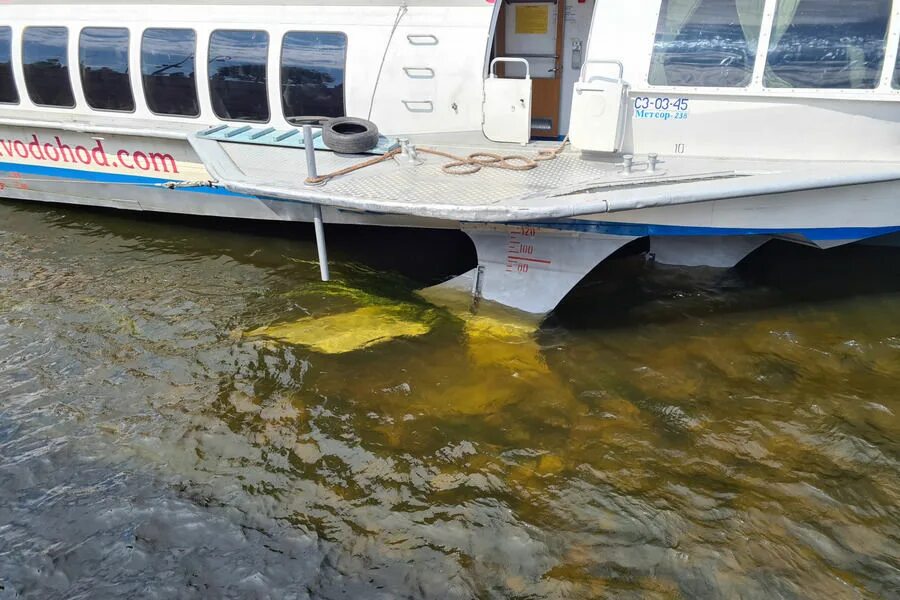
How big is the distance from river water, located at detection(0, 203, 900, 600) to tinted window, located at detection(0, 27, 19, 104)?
2268mm

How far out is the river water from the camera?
11.5ft

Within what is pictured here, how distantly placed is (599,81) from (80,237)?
5.73m

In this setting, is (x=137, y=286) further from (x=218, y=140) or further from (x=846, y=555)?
(x=846, y=555)

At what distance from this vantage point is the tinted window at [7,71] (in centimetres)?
724

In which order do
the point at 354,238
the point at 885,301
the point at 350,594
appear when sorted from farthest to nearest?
the point at 354,238 → the point at 885,301 → the point at 350,594

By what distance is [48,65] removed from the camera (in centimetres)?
711

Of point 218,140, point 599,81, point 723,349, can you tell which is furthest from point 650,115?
point 218,140

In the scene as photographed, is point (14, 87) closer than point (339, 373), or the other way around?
point (339, 373)

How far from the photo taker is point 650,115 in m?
5.28

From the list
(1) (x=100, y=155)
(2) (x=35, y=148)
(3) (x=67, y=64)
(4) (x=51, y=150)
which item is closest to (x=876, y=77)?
(1) (x=100, y=155)

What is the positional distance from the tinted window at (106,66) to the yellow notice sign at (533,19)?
13.1 ft

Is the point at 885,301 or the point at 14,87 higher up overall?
the point at 14,87

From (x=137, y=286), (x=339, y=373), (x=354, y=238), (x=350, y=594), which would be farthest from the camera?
(x=354, y=238)

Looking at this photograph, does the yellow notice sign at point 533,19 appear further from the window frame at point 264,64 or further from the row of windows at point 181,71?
the window frame at point 264,64
